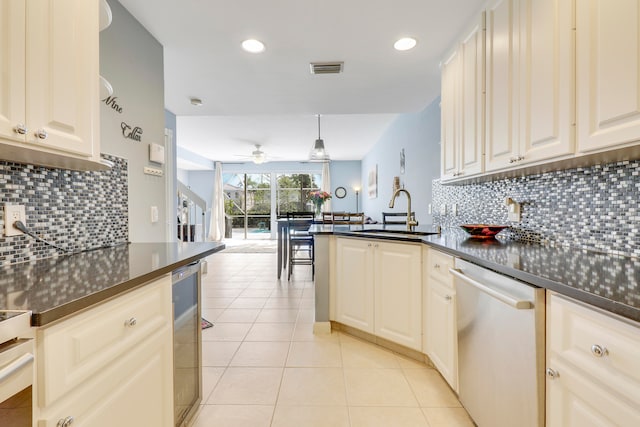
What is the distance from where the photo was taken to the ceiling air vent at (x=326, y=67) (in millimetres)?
2516

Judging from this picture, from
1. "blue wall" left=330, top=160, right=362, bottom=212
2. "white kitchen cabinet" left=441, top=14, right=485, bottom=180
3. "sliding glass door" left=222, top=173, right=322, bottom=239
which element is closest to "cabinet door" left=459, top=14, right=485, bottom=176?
"white kitchen cabinet" left=441, top=14, right=485, bottom=180

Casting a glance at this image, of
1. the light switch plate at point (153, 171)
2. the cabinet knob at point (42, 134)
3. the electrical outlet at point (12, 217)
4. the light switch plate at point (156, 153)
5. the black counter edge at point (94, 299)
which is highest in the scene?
the light switch plate at point (156, 153)

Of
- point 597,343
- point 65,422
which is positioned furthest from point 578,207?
point 65,422

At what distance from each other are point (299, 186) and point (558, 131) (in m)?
8.79

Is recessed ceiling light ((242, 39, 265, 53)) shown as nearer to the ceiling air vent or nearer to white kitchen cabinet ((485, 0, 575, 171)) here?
the ceiling air vent

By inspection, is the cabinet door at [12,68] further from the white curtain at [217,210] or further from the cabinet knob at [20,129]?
the white curtain at [217,210]

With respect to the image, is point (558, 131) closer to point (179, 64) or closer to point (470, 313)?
point (470, 313)

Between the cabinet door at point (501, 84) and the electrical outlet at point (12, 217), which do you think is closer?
the electrical outlet at point (12, 217)

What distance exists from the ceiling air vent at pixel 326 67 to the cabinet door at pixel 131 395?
7.34 ft

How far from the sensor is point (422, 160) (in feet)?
12.7

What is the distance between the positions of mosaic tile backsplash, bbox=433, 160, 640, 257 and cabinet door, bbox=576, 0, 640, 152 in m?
0.34

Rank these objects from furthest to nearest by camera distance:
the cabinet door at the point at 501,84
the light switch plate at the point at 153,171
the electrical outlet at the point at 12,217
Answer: the light switch plate at the point at 153,171 < the cabinet door at the point at 501,84 < the electrical outlet at the point at 12,217

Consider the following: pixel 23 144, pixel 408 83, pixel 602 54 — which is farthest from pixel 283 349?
pixel 408 83

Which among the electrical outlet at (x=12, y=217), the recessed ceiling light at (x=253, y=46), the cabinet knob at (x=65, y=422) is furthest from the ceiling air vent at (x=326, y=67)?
the cabinet knob at (x=65, y=422)
